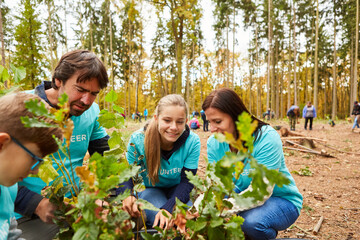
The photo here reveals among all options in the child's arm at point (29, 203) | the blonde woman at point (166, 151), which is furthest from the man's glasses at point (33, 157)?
the blonde woman at point (166, 151)

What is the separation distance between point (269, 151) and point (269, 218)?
512 mm

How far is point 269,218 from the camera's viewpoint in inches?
68.0

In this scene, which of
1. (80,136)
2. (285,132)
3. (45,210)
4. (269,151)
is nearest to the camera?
(45,210)

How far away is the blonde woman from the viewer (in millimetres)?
2039

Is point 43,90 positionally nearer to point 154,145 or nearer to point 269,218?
point 154,145

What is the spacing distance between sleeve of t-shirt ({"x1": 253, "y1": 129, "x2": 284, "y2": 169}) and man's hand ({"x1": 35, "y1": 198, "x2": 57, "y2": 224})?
1421 mm

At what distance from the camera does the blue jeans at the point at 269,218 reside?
5.53ft

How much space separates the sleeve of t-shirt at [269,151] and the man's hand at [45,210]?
55.9 inches

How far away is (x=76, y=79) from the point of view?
1553mm

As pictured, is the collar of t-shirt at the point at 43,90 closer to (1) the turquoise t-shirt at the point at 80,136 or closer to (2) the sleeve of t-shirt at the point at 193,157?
(1) the turquoise t-shirt at the point at 80,136

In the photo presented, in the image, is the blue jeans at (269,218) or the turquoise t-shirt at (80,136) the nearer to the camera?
the blue jeans at (269,218)

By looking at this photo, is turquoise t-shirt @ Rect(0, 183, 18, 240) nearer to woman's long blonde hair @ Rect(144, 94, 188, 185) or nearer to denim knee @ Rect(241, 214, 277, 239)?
woman's long blonde hair @ Rect(144, 94, 188, 185)

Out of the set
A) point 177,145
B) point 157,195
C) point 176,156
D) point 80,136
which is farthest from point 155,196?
point 80,136

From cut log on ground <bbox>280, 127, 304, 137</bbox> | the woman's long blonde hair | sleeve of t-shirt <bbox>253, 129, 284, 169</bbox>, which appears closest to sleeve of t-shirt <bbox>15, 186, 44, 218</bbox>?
the woman's long blonde hair
